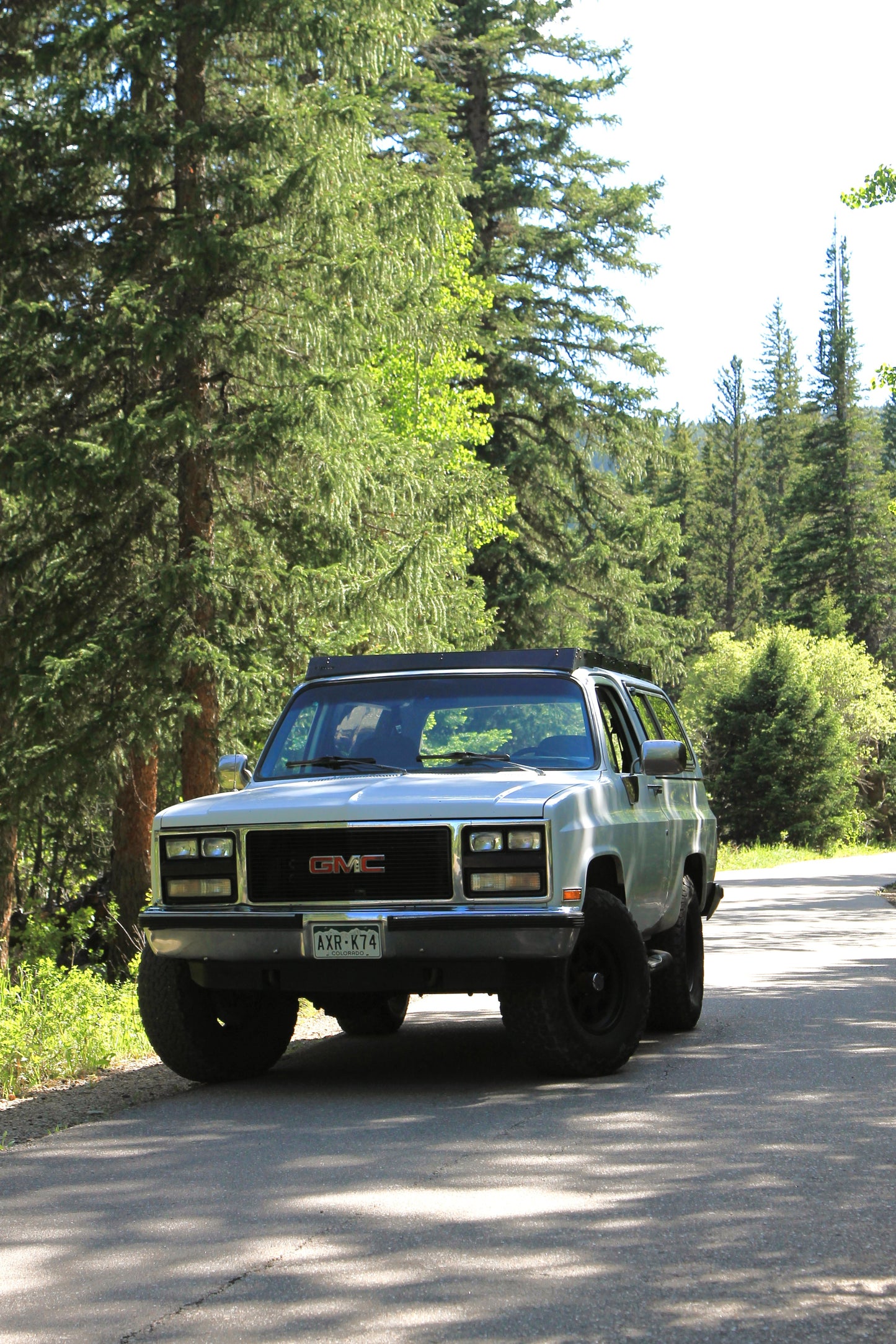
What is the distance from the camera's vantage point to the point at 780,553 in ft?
253

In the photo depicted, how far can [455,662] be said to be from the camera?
9.21 metres

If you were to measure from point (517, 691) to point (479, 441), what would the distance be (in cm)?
2533

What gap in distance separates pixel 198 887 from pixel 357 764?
1209mm

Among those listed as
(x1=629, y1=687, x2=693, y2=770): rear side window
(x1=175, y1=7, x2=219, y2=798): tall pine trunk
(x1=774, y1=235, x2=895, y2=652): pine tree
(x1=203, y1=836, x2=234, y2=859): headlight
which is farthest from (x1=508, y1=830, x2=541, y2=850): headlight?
(x1=774, y1=235, x2=895, y2=652): pine tree

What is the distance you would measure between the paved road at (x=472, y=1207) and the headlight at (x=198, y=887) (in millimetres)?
980

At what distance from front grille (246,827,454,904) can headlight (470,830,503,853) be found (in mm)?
111

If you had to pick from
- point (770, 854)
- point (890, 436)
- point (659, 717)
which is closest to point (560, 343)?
point (770, 854)

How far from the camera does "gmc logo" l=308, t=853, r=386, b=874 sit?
767 cm

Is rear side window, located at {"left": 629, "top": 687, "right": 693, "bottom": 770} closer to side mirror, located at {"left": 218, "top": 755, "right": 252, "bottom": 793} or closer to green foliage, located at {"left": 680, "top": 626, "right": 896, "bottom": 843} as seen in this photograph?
side mirror, located at {"left": 218, "top": 755, "right": 252, "bottom": 793}

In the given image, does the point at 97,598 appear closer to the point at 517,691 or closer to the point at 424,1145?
the point at 517,691

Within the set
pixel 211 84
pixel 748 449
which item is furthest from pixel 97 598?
pixel 748 449

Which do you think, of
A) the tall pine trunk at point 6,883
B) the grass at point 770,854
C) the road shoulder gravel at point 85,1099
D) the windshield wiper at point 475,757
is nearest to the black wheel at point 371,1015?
the road shoulder gravel at point 85,1099

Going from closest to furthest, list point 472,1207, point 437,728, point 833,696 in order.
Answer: point 472,1207 → point 437,728 → point 833,696

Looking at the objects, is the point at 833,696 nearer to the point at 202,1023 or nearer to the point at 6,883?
the point at 6,883
